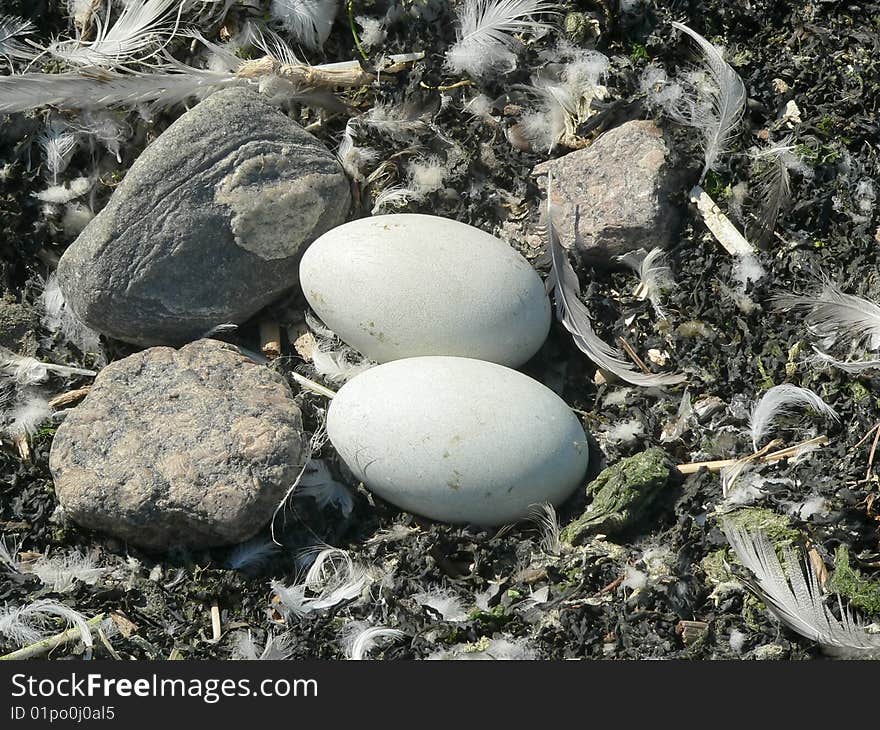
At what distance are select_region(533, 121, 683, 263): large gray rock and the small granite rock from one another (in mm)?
549

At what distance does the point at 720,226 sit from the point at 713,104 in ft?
0.98

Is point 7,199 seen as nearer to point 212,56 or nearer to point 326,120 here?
point 212,56

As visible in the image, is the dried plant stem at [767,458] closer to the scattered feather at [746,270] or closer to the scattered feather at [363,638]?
the scattered feather at [746,270]

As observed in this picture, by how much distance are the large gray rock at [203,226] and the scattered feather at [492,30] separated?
46cm

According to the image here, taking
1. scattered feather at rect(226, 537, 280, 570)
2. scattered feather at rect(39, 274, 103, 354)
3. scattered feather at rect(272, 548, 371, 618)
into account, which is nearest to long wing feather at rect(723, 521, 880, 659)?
scattered feather at rect(272, 548, 371, 618)

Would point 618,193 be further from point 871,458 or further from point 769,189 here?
point 871,458

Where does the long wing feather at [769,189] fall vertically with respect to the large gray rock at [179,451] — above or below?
above

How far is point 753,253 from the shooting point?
2.55 meters

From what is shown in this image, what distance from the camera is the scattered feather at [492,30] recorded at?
2732 mm

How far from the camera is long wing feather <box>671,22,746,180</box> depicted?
102 inches

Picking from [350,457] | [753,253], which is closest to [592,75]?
[753,253]

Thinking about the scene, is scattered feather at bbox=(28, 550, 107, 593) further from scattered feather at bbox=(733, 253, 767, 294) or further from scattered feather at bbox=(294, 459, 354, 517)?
scattered feather at bbox=(733, 253, 767, 294)

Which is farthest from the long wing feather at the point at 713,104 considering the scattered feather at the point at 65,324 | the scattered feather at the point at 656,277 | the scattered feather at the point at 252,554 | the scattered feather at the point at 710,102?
the scattered feather at the point at 65,324

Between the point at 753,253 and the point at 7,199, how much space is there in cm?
193
